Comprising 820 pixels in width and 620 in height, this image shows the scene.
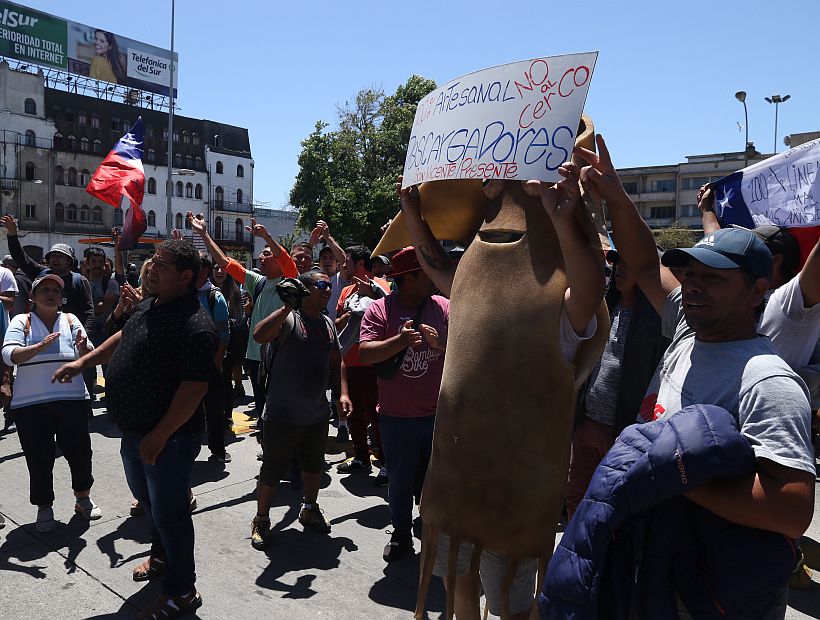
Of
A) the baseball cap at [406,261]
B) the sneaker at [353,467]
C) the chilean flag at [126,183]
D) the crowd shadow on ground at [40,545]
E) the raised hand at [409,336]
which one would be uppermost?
the chilean flag at [126,183]

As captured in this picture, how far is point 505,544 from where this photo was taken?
7.73 feet

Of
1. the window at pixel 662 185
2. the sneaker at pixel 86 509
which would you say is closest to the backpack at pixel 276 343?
the sneaker at pixel 86 509

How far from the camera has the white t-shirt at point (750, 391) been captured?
1.69 meters

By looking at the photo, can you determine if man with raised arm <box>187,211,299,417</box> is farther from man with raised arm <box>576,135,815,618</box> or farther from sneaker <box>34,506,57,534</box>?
man with raised arm <box>576,135,815,618</box>

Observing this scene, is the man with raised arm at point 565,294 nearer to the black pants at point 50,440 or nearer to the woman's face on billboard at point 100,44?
the black pants at point 50,440

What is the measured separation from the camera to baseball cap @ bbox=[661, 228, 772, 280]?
1.97m

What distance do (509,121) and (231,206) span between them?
60355mm

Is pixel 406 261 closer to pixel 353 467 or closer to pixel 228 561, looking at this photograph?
pixel 228 561

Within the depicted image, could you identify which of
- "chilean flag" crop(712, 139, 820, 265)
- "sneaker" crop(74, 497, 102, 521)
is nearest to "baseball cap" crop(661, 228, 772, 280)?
Answer: "chilean flag" crop(712, 139, 820, 265)

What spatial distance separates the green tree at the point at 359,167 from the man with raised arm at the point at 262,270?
70.9ft

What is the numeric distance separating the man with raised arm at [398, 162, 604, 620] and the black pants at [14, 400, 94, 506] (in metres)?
3.20

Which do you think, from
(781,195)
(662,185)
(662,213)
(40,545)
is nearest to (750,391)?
(781,195)

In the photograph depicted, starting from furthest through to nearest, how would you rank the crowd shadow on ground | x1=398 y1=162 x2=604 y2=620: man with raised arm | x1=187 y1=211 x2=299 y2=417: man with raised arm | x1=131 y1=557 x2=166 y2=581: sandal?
x1=187 y1=211 x2=299 y2=417: man with raised arm, the crowd shadow on ground, x1=131 y1=557 x2=166 y2=581: sandal, x1=398 y1=162 x2=604 y2=620: man with raised arm

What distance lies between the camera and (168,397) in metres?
3.49
